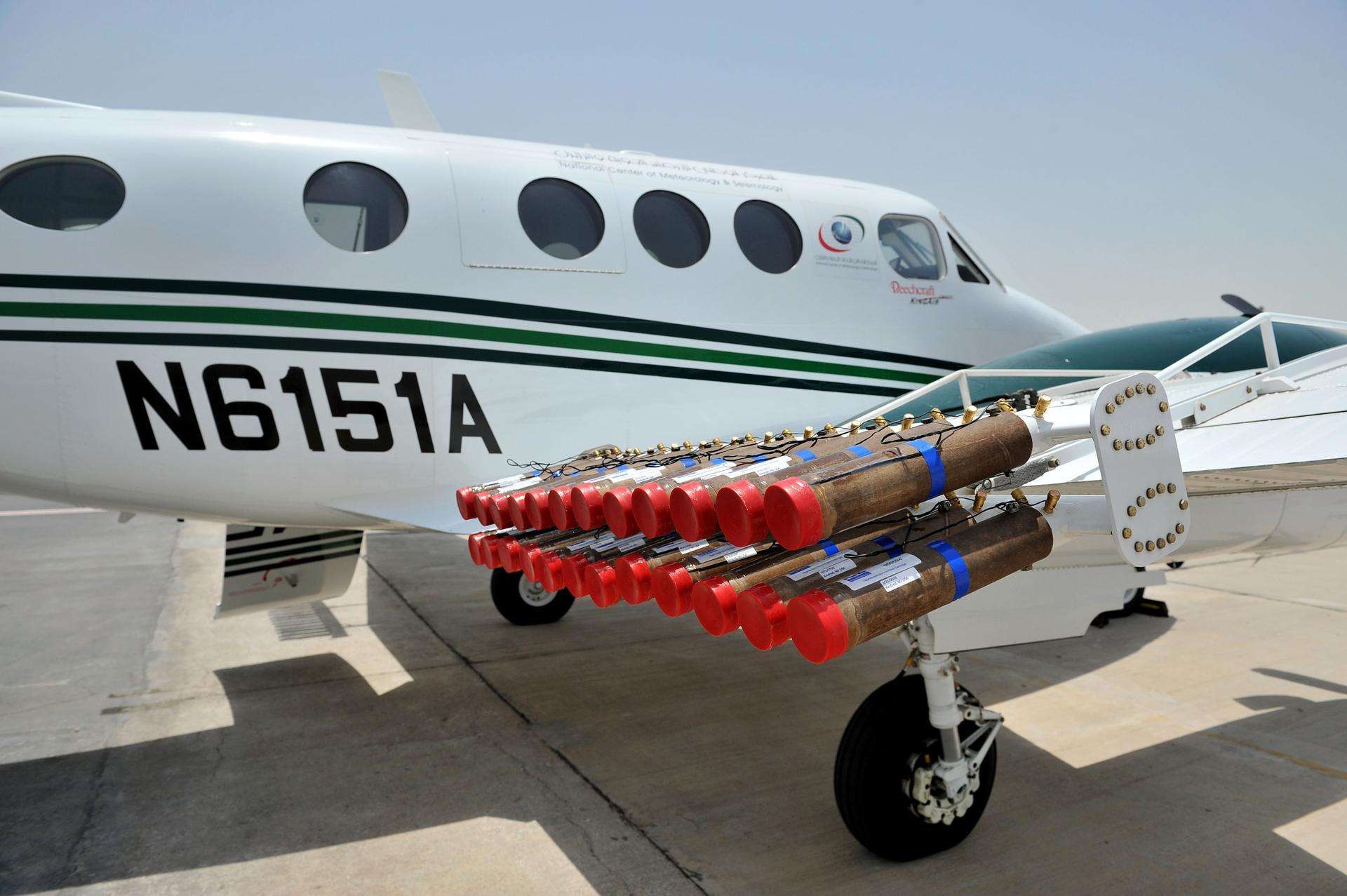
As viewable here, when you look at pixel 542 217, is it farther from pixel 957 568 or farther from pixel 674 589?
pixel 957 568

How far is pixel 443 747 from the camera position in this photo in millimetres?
4988

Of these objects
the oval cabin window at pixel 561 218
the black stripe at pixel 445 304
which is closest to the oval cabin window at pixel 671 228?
the oval cabin window at pixel 561 218

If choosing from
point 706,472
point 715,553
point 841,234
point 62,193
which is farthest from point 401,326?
point 841,234

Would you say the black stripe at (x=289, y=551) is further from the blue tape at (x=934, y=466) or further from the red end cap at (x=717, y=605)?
the blue tape at (x=934, y=466)

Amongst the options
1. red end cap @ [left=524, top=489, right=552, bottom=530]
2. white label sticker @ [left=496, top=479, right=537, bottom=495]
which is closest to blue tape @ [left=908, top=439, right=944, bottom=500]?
red end cap @ [left=524, top=489, right=552, bottom=530]

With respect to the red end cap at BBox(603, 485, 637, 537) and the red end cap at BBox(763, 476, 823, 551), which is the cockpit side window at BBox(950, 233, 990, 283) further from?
the red end cap at BBox(763, 476, 823, 551)

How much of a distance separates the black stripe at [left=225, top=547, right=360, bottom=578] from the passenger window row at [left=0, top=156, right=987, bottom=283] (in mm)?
2614

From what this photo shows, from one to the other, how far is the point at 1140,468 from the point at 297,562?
18.0ft

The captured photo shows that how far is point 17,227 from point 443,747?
329cm

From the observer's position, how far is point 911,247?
6578 mm

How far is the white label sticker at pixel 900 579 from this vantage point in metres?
2.58

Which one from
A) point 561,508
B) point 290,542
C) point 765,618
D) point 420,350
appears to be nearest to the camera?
point 765,618

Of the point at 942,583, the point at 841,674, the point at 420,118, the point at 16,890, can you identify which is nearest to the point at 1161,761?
the point at 841,674

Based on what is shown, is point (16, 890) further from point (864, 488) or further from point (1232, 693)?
point (1232, 693)
